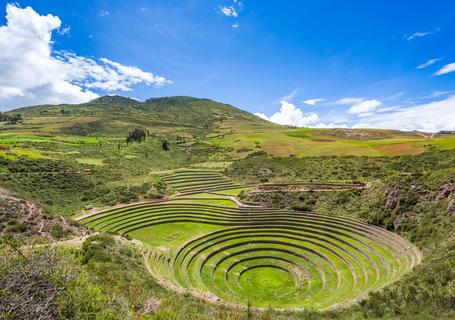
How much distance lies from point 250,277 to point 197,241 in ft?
22.8

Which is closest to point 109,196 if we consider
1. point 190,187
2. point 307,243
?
point 190,187

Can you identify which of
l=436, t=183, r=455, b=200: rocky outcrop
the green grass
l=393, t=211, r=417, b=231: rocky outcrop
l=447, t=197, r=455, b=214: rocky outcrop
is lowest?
l=393, t=211, r=417, b=231: rocky outcrop

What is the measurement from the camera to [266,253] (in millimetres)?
24703

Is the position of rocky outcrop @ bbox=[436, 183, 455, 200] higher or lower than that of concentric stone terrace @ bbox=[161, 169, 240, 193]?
higher

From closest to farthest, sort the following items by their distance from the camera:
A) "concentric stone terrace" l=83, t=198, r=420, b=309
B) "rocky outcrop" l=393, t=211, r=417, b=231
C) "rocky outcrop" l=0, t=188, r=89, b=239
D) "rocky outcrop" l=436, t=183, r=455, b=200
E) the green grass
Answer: "concentric stone terrace" l=83, t=198, r=420, b=309, "rocky outcrop" l=0, t=188, r=89, b=239, "rocky outcrop" l=436, t=183, r=455, b=200, "rocky outcrop" l=393, t=211, r=417, b=231, the green grass

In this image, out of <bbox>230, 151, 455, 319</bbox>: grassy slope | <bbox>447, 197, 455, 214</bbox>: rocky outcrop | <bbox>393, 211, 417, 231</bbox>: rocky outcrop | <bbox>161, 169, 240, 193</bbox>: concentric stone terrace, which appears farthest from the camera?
<bbox>161, 169, 240, 193</bbox>: concentric stone terrace

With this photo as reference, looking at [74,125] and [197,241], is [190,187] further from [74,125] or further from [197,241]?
[74,125]

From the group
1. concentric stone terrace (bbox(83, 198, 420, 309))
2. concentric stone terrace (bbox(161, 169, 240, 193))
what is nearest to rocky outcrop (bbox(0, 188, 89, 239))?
concentric stone terrace (bbox(83, 198, 420, 309))

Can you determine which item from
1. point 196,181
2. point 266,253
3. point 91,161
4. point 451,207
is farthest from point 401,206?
point 91,161

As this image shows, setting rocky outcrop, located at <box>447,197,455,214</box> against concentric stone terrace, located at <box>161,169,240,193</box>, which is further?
concentric stone terrace, located at <box>161,169,240,193</box>

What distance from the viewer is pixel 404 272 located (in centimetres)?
1770

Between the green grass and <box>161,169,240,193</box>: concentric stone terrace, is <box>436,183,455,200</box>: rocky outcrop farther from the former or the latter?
the green grass

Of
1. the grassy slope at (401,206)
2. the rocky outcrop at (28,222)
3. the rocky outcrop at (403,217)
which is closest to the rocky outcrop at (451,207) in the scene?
the grassy slope at (401,206)

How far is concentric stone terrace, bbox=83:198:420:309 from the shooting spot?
19.0 meters
